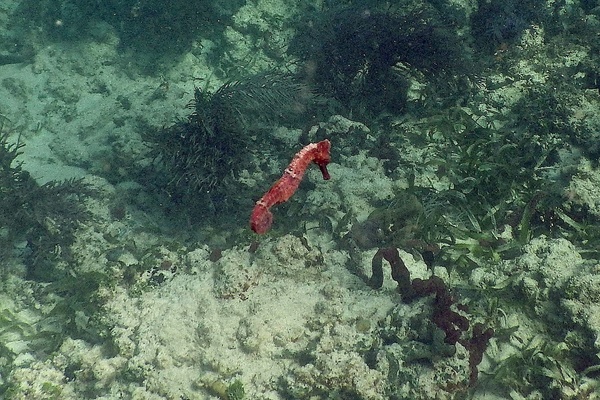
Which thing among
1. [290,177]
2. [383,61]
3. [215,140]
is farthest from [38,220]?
[383,61]

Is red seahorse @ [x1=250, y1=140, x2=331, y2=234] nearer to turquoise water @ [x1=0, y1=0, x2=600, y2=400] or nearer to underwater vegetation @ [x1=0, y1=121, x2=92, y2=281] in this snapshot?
turquoise water @ [x1=0, y1=0, x2=600, y2=400]

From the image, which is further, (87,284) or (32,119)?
(32,119)

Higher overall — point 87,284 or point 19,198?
point 19,198

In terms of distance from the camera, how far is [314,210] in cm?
545

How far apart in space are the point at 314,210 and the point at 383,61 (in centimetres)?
321

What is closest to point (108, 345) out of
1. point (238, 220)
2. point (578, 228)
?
point (238, 220)

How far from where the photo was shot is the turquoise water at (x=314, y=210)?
12.7 ft

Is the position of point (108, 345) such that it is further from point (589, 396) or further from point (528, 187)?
point (528, 187)

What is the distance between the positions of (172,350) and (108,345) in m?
0.78

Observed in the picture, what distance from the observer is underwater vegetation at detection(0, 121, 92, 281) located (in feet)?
18.3

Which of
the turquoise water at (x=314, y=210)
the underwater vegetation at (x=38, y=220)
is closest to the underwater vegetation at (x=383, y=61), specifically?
the turquoise water at (x=314, y=210)

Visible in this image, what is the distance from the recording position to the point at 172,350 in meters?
4.16

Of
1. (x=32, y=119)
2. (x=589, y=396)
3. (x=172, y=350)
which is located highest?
(x=32, y=119)

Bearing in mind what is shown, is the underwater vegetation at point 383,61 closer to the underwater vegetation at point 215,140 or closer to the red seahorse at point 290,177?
the underwater vegetation at point 215,140
